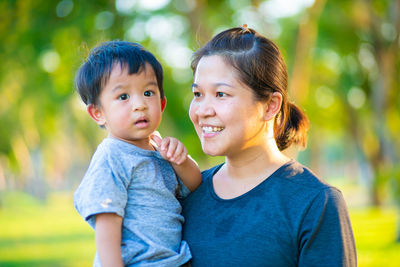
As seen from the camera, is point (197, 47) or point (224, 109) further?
point (197, 47)

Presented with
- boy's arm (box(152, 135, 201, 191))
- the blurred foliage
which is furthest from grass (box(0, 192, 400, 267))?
boy's arm (box(152, 135, 201, 191))

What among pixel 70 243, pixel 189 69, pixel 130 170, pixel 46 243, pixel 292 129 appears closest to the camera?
pixel 130 170

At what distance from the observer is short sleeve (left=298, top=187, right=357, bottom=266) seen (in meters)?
1.96

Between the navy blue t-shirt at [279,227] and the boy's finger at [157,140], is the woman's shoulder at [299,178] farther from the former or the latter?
the boy's finger at [157,140]

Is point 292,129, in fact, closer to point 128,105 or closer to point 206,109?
point 206,109

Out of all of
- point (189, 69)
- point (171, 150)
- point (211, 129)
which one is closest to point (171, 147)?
point (171, 150)

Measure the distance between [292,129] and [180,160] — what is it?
29.2 inches

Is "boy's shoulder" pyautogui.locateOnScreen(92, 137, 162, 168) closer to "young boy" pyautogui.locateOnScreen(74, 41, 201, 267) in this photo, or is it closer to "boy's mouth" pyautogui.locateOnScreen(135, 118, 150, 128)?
"young boy" pyautogui.locateOnScreen(74, 41, 201, 267)

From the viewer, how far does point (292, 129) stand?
2.73 meters

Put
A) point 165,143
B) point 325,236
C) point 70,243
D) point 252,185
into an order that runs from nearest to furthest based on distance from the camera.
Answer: point 325,236
point 252,185
point 165,143
point 70,243

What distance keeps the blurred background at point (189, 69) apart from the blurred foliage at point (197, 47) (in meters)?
0.04

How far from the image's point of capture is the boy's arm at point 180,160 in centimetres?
242

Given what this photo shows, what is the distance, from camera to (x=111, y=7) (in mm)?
9789

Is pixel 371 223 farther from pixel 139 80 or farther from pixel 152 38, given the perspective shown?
pixel 139 80
